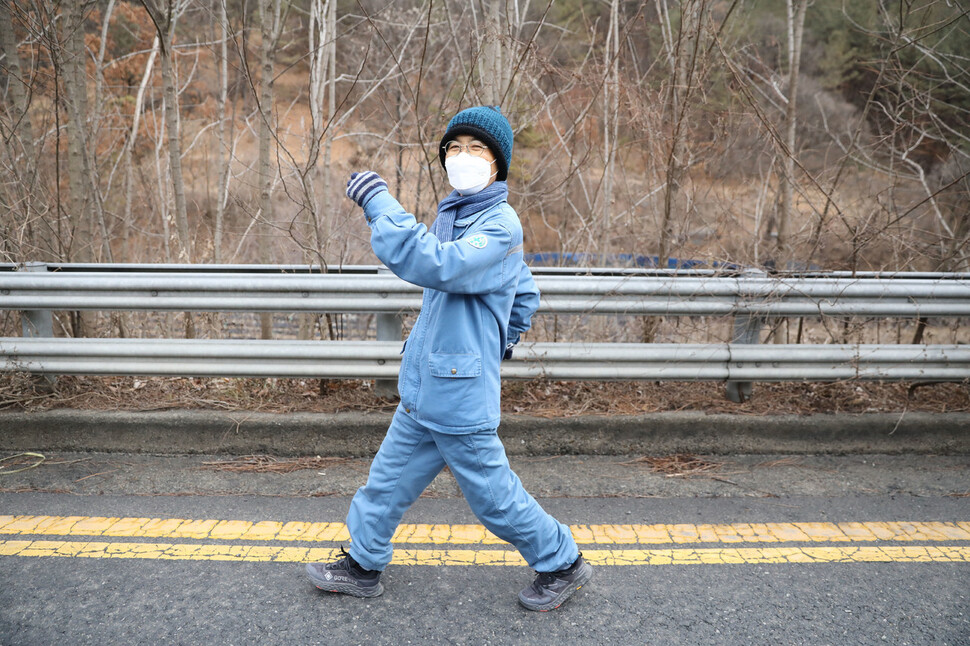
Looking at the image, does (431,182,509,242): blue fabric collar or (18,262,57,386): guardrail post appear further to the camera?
(18,262,57,386): guardrail post

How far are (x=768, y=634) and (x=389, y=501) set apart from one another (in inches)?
56.1

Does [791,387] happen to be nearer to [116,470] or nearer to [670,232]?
[670,232]

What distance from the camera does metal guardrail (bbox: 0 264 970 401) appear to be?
13.5 feet

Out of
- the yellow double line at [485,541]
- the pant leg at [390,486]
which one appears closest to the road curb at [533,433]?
the yellow double line at [485,541]

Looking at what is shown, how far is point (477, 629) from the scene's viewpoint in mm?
2662

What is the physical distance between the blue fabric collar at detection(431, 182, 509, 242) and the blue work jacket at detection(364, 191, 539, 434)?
0.9 inches

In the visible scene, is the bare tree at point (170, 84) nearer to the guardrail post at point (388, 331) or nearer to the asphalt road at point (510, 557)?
the guardrail post at point (388, 331)

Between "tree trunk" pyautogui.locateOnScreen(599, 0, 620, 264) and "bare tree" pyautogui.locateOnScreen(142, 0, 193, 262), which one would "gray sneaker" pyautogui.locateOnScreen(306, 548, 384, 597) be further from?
"bare tree" pyautogui.locateOnScreen(142, 0, 193, 262)

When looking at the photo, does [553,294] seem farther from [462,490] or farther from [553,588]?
[553,588]

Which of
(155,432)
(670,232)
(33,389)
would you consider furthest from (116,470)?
(670,232)

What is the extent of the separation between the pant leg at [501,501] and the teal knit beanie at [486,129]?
1020 mm

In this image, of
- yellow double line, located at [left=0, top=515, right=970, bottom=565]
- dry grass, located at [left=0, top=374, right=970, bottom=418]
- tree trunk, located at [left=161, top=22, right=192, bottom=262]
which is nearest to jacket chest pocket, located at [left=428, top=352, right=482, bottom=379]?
yellow double line, located at [left=0, top=515, right=970, bottom=565]

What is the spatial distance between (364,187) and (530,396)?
2.45 meters

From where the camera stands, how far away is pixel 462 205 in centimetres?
274
